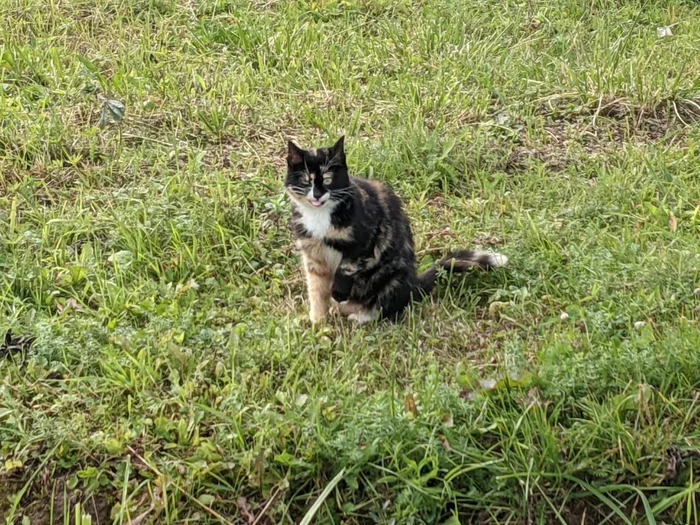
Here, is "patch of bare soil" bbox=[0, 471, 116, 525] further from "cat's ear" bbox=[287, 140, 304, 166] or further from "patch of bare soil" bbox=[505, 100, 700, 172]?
"patch of bare soil" bbox=[505, 100, 700, 172]

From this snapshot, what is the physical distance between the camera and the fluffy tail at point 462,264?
12.2ft

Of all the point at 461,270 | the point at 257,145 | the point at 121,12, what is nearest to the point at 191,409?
the point at 461,270

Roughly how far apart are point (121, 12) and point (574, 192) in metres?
3.79

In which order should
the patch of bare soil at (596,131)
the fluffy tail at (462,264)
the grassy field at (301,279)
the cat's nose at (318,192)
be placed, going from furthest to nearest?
1. the patch of bare soil at (596,131)
2. the fluffy tail at (462,264)
3. the cat's nose at (318,192)
4. the grassy field at (301,279)

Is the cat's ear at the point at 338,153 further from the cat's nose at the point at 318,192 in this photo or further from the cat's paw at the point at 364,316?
the cat's paw at the point at 364,316

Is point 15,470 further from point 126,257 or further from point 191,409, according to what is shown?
point 126,257

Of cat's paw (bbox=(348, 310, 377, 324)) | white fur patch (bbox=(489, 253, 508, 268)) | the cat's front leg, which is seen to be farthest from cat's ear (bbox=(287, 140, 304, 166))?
white fur patch (bbox=(489, 253, 508, 268))

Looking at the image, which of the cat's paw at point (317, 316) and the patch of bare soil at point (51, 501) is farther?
the cat's paw at point (317, 316)

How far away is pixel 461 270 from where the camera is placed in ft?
12.3

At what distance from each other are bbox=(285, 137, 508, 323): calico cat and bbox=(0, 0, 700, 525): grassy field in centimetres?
13

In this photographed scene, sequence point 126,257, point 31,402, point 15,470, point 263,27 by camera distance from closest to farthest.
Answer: point 15,470 < point 31,402 < point 126,257 < point 263,27

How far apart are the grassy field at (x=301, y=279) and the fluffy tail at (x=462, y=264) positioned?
8 centimetres

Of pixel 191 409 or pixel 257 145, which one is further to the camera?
pixel 257 145

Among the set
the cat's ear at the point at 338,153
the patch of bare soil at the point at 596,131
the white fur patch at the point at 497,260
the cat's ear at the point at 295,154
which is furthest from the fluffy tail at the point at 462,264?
the patch of bare soil at the point at 596,131
